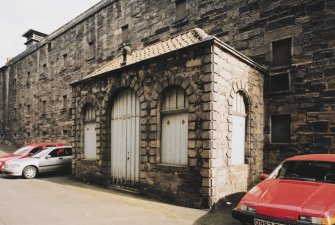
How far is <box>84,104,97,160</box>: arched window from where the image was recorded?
11.8 m

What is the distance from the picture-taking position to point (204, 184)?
7516 millimetres

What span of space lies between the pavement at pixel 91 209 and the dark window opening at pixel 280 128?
3.28 metres

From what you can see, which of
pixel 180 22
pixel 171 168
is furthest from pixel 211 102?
A: pixel 180 22

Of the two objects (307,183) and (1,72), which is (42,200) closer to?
(307,183)

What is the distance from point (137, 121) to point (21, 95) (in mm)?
21706

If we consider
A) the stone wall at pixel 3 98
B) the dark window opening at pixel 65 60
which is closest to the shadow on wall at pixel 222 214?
the dark window opening at pixel 65 60

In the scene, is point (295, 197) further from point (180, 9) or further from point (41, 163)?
point (41, 163)

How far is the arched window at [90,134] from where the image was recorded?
38.8ft

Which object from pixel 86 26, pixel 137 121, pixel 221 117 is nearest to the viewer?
pixel 221 117

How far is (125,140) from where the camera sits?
1034 cm

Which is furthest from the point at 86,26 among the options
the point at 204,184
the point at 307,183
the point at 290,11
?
the point at 307,183

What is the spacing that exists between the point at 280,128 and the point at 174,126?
13.4ft

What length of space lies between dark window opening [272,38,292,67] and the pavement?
5.18 m

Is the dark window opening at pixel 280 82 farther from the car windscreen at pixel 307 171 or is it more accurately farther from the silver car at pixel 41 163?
the silver car at pixel 41 163
